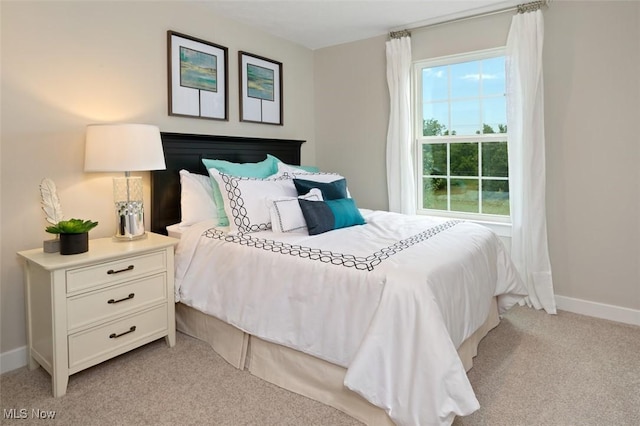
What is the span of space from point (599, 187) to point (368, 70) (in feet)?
7.44

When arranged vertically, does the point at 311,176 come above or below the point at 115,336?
above

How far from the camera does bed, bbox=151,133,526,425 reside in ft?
5.28

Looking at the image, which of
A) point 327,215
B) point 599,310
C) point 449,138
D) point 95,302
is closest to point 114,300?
point 95,302

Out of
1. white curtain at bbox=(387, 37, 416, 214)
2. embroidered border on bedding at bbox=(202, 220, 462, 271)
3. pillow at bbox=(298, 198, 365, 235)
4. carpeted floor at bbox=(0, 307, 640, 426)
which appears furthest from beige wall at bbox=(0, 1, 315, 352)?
white curtain at bbox=(387, 37, 416, 214)

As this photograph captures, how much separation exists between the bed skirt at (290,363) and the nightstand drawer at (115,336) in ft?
0.91

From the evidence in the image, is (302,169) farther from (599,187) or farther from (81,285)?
(599,187)

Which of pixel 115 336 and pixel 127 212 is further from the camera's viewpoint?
pixel 127 212

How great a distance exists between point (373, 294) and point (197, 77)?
2373 mm

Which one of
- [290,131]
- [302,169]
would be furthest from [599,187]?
[290,131]

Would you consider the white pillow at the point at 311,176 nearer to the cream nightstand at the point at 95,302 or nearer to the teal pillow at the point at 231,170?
the teal pillow at the point at 231,170

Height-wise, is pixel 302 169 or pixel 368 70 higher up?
pixel 368 70

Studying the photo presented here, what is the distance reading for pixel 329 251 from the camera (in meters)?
2.08

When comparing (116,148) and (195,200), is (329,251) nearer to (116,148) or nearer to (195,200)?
(195,200)

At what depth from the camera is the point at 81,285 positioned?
208 centimetres
